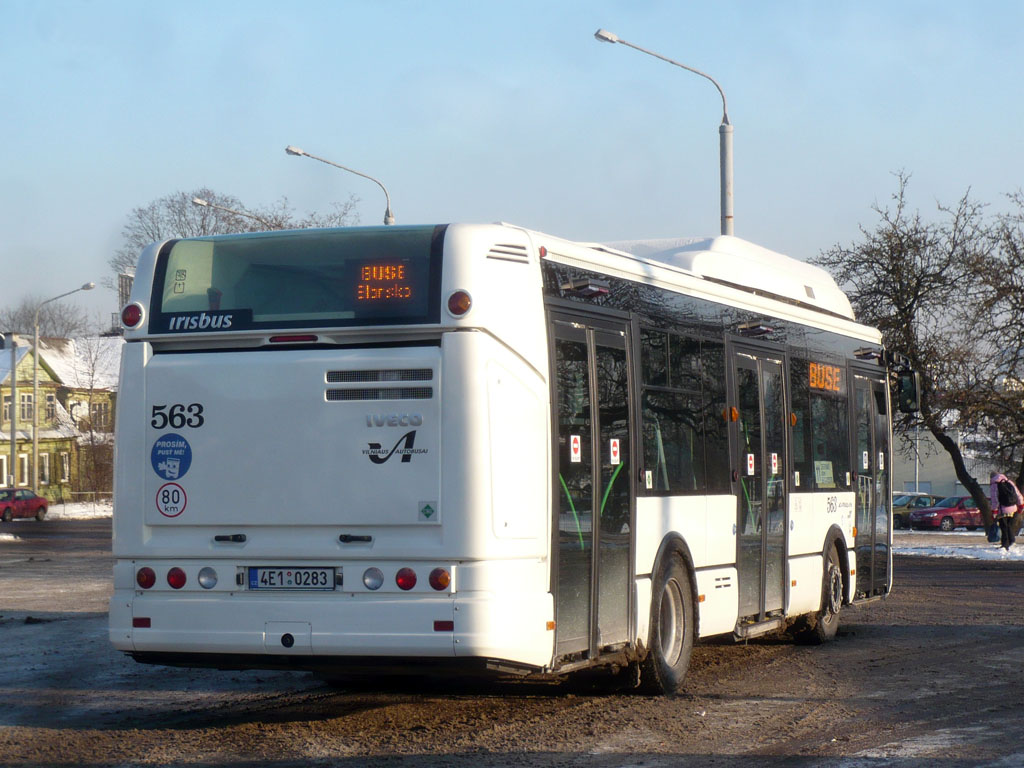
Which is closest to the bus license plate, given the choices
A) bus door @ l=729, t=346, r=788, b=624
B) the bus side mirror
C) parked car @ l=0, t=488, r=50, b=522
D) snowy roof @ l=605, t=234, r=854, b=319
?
bus door @ l=729, t=346, r=788, b=624

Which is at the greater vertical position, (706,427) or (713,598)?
(706,427)

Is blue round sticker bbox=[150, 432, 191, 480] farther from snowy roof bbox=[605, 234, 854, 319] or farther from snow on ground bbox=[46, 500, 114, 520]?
snow on ground bbox=[46, 500, 114, 520]

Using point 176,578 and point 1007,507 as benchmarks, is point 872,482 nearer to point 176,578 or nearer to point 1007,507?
point 176,578

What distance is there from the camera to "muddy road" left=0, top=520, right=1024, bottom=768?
7.91m

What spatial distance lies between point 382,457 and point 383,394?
0.36 m

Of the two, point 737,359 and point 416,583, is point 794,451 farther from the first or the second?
point 416,583

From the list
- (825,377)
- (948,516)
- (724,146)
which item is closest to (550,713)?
(825,377)

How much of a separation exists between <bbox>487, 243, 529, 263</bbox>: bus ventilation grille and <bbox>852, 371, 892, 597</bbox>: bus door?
23.9 feet

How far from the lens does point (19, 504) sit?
60.6 metres

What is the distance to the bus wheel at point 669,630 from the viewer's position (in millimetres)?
10000

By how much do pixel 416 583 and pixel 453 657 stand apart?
17.9 inches

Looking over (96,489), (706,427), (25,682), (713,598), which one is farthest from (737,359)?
(96,489)

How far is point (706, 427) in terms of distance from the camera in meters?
11.1

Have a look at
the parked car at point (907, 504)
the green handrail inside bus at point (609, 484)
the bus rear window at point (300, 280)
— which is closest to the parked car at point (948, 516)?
the parked car at point (907, 504)
